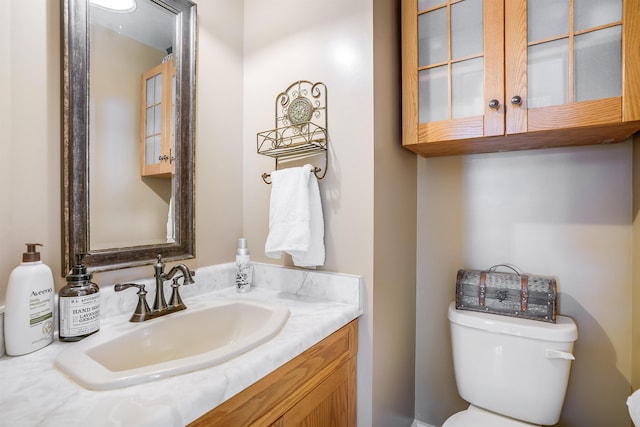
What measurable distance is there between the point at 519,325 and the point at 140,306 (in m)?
1.30

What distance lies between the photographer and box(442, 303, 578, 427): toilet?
Answer: 3.68 feet

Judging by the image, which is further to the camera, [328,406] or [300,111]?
[300,111]

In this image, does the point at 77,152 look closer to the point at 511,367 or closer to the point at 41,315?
the point at 41,315

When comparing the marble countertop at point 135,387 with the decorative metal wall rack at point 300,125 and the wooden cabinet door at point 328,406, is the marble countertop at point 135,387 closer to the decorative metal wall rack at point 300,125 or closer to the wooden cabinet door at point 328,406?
the wooden cabinet door at point 328,406

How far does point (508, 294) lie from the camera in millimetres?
1243

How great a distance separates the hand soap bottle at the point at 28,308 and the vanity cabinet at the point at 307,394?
51cm

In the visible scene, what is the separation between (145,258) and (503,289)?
4.41 ft

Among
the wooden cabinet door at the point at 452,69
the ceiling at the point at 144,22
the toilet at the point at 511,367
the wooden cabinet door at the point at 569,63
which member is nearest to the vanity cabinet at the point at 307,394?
the toilet at the point at 511,367

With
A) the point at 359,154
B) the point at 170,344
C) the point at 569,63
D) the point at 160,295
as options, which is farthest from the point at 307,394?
the point at 569,63

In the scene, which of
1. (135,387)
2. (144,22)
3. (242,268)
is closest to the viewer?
(135,387)

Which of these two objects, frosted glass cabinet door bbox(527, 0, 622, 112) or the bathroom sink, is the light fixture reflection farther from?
frosted glass cabinet door bbox(527, 0, 622, 112)

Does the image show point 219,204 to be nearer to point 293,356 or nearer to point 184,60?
point 184,60

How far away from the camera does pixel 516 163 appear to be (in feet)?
4.52

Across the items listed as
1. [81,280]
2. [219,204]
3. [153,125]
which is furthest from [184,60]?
[81,280]
